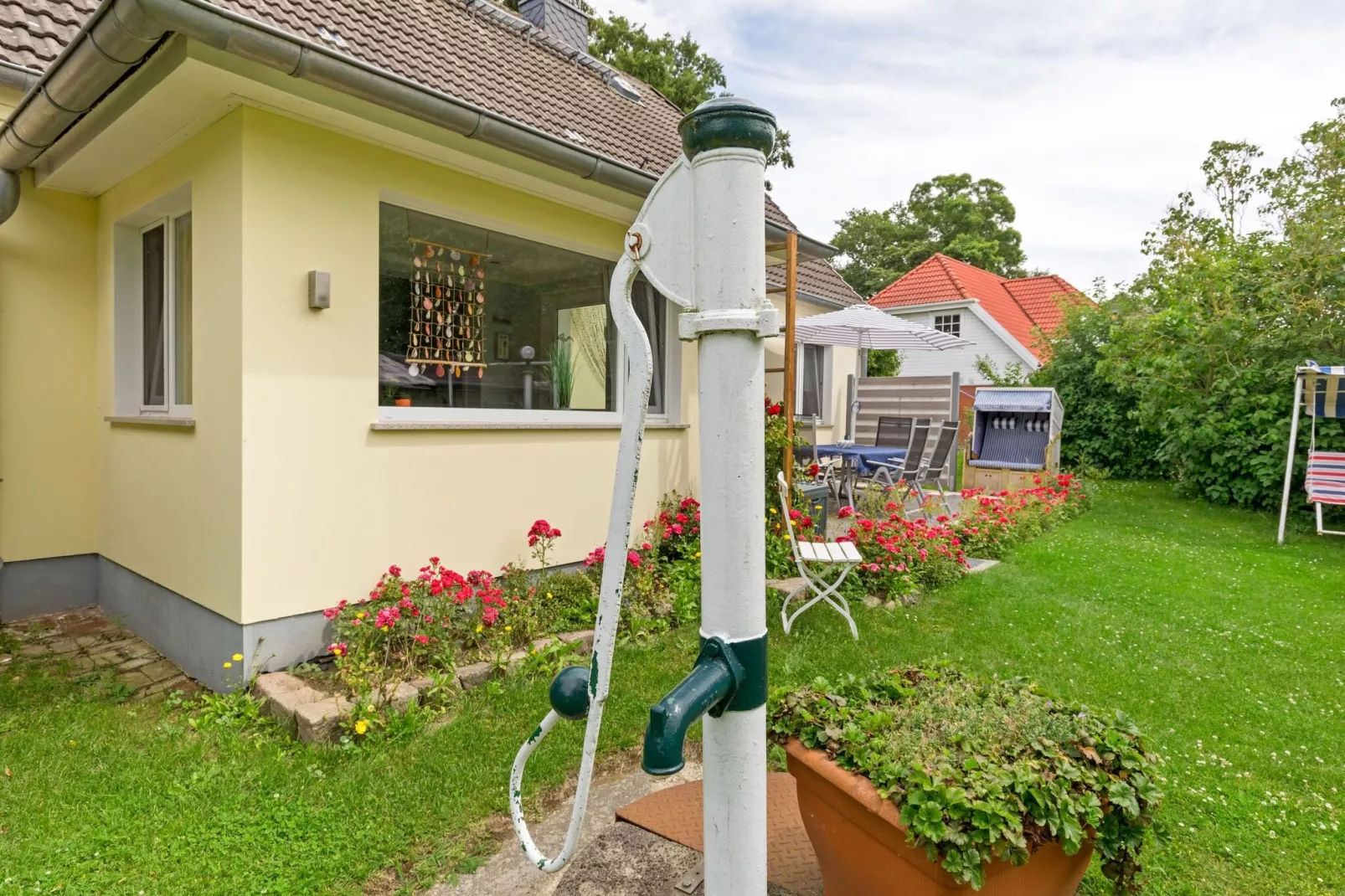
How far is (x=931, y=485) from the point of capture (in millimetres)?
12375

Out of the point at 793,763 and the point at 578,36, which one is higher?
the point at 578,36

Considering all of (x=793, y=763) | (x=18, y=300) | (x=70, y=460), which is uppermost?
(x=18, y=300)

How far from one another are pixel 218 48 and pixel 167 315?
7.67 ft

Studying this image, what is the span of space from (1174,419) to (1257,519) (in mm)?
1693

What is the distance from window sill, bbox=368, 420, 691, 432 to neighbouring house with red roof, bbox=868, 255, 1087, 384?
1612 cm

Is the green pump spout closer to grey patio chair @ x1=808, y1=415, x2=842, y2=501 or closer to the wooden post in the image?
the wooden post

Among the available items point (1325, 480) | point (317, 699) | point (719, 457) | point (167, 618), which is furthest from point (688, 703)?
point (1325, 480)

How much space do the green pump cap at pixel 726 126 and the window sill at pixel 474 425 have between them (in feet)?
8.77

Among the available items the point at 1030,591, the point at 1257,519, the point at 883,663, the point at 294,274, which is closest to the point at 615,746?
the point at 883,663

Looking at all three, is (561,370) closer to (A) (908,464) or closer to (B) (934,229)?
(A) (908,464)

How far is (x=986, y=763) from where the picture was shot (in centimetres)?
178

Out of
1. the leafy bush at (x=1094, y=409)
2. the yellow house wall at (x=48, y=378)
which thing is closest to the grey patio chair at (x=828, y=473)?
the yellow house wall at (x=48, y=378)

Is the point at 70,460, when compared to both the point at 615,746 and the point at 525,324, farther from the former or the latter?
the point at 615,746

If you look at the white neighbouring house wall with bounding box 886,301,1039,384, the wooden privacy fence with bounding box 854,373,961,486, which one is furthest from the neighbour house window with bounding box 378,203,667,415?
the white neighbouring house wall with bounding box 886,301,1039,384
